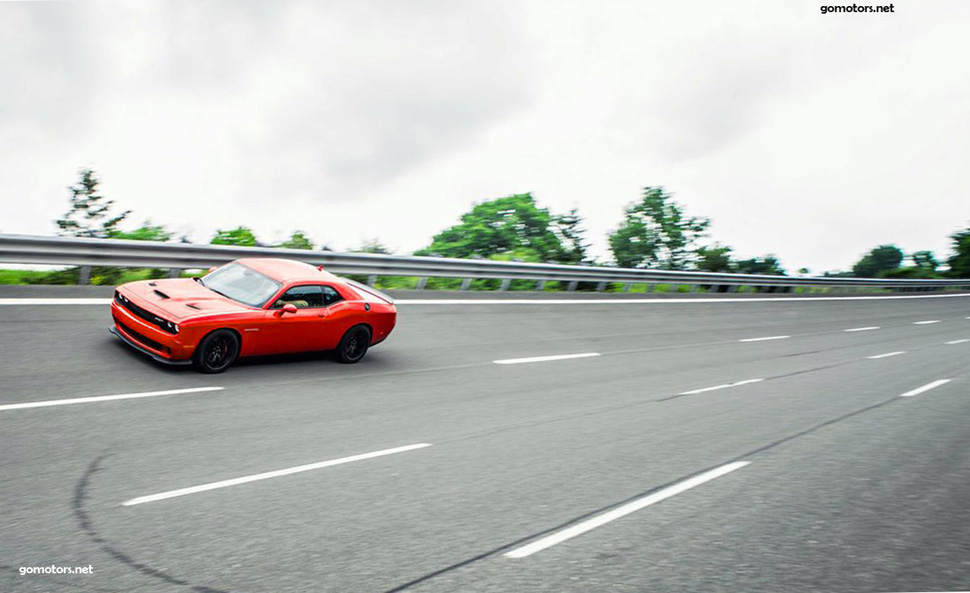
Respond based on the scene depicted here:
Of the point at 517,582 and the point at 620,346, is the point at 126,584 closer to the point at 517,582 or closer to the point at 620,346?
the point at 517,582

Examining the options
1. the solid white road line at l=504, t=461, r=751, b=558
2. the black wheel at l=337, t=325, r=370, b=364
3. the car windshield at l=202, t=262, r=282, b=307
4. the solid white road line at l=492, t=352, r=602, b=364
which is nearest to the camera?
the solid white road line at l=504, t=461, r=751, b=558

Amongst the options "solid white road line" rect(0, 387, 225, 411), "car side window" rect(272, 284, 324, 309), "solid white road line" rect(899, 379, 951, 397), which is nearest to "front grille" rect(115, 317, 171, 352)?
"solid white road line" rect(0, 387, 225, 411)

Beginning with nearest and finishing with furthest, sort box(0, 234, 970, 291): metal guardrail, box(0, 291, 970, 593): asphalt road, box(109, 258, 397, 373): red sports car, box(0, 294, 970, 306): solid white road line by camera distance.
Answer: box(0, 291, 970, 593): asphalt road, box(109, 258, 397, 373): red sports car, box(0, 294, 970, 306): solid white road line, box(0, 234, 970, 291): metal guardrail

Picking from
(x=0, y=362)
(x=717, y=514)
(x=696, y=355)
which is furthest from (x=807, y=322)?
(x=0, y=362)

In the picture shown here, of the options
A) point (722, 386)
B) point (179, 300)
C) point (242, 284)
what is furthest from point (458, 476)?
point (722, 386)

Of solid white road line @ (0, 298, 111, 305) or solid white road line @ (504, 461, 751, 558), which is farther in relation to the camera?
solid white road line @ (0, 298, 111, 305)

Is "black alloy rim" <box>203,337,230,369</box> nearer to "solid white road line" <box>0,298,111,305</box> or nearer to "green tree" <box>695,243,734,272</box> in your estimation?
"solid white road line" <box>0,298,111,305</box>

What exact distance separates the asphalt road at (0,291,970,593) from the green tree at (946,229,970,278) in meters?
67.7

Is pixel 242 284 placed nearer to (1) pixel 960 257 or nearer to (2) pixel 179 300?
(2) pixel 179 300

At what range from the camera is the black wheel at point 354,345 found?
1023 centimetres

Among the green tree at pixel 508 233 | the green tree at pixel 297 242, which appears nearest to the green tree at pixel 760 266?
the green tree at pixel 508 233

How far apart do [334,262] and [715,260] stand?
2661 centimetres

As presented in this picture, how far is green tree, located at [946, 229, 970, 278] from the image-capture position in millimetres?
68938

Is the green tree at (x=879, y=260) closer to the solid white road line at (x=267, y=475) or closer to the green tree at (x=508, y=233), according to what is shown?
the green tree at (x=508, y=233)
